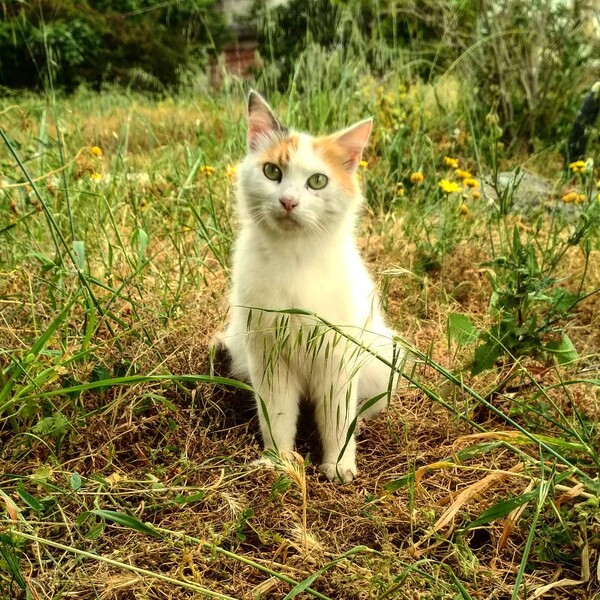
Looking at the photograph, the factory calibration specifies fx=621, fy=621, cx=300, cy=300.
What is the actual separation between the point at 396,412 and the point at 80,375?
2.69 ft

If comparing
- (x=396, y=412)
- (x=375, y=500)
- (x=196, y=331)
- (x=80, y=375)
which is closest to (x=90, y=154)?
(x=196, y=331)

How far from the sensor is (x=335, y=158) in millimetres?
1601

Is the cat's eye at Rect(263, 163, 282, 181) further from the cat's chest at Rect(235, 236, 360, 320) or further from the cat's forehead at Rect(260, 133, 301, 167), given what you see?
the cat's chest at Rect(235, 236, 360, 320)

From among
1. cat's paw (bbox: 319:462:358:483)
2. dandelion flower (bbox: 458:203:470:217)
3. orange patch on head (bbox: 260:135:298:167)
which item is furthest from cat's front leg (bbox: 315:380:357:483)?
dandelion flower (bbox: 458:203:470:217)

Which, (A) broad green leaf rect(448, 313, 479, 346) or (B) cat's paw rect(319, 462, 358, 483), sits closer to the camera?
(B) cat's paw rect(319, 462, 358, 483)

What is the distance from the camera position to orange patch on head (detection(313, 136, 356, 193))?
1.58 metres

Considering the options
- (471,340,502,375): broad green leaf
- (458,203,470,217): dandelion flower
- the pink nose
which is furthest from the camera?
(458,203,470,217): dandelion flower

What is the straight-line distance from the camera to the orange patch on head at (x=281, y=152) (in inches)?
60.5

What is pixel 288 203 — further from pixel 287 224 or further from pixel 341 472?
pixel 341 472

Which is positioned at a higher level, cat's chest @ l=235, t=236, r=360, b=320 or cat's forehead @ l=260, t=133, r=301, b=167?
cat's forehead @ l=260, t=133, r=301, b=167

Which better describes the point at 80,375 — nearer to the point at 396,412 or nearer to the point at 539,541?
the point at 396,412

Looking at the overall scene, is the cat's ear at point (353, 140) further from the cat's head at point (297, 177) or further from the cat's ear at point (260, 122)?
the cat's ear at point (260, 122)

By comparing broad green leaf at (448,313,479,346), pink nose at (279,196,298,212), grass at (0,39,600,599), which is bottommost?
grass at (0,39,600,599)

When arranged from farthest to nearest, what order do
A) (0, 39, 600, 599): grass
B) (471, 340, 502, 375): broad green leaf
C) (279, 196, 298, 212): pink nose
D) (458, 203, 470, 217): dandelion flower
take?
(458, 203, 470, 217): dandelion flower → (471, 340, 502, 375): broad green leaf → (279, 196, 298, 212): pink nose → (0, 39, 600, 599): grass
